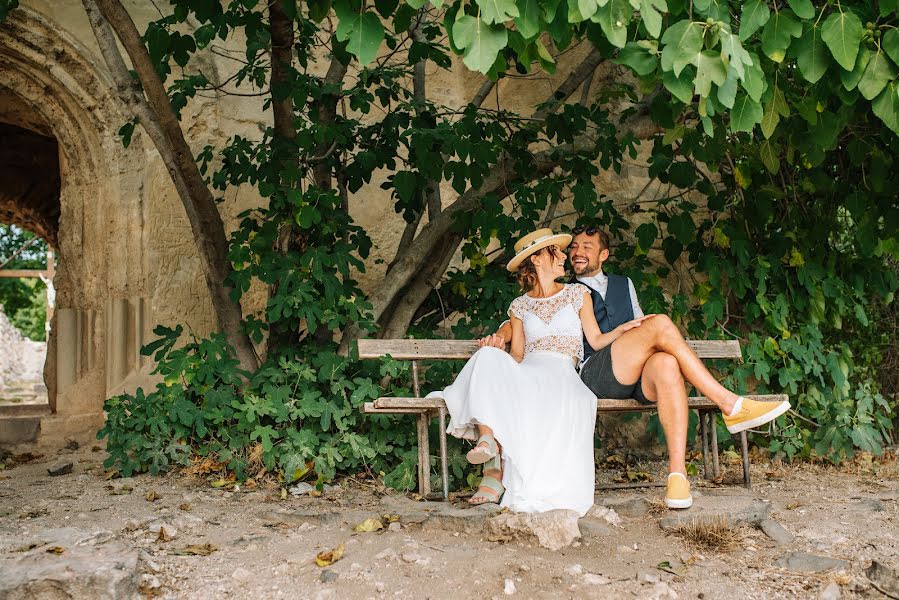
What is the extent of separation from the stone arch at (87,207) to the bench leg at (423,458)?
280 cm

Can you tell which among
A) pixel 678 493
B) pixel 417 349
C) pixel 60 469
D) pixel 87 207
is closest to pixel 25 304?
pixel 87 207

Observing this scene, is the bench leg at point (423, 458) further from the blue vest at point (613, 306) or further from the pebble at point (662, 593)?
the pebble at point (662, 593)

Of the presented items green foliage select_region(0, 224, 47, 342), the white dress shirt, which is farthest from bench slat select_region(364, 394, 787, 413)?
green foliage select_region(0, 224, 47, 342)

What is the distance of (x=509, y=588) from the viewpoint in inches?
112

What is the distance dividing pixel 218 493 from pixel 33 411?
5938 millimetres

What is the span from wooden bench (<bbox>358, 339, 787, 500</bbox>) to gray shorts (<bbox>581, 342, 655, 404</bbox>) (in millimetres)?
46

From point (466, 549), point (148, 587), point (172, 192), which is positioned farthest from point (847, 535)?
point (172, 192)

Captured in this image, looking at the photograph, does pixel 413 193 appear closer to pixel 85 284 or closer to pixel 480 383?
pixel 480 383

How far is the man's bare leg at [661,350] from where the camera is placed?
371cm

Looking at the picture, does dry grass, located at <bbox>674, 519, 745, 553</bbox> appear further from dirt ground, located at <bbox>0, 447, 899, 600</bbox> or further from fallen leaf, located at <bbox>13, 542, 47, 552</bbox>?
fallen leaf, located at <bbox>13, 542, 47, 552</bbox>

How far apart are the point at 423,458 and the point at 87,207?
3706 millimetres

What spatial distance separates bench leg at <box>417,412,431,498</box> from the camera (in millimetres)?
4297

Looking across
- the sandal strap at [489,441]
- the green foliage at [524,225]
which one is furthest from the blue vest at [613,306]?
the sandal strap at [489,441]

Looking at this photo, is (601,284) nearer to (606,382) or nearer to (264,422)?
(606,382)
